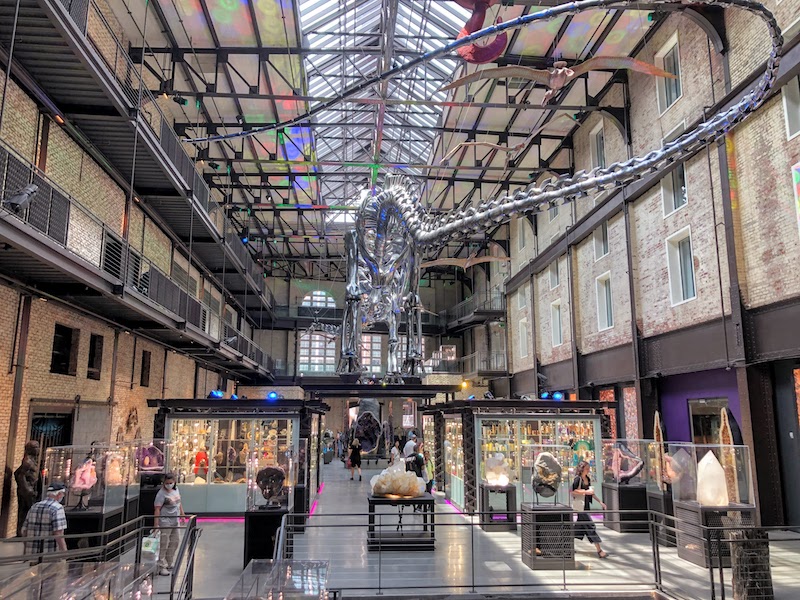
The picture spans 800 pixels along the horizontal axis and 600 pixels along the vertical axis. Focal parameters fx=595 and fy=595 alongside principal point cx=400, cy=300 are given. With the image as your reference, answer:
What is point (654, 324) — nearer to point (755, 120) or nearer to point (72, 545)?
point (755, 120)

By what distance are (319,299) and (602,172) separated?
123ft

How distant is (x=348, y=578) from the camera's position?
809 centimetres

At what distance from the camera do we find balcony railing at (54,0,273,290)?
35.6ft

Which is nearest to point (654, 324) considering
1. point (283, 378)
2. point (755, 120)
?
point (755, 120)

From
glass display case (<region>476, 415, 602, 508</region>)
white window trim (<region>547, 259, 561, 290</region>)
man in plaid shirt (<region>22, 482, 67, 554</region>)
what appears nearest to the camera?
man in plaid shirt (<region>22, 482, 67, 554</region>)

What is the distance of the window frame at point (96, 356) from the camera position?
15.4m

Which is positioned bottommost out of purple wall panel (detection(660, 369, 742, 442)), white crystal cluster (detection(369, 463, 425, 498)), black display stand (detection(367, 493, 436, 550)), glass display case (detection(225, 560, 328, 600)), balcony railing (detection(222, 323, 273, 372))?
black display stand (detection(367, 493, 436, 550))

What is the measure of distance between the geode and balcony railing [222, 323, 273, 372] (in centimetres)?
1524

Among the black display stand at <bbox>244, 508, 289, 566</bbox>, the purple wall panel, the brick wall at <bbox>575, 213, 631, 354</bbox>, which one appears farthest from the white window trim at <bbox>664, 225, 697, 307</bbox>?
the black display stand at <bbox>244, 508, 289, 566</bbox>

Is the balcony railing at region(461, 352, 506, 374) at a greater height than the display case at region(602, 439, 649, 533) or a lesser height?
greater

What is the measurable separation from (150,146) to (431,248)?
27.1 feet

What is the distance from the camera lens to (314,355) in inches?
1650

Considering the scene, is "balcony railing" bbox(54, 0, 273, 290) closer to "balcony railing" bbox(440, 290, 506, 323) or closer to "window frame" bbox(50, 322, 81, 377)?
"window frame" bbox(50, 322, 81, 377)

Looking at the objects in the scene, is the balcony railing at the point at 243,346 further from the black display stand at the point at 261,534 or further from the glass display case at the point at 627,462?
the glass display case at the point at 627,462
